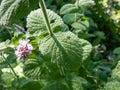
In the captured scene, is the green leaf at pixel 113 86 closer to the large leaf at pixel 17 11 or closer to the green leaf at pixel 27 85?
the green leaf at pixel 27 85

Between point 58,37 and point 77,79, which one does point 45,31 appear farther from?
point 77,79

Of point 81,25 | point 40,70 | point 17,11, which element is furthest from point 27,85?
point 81,25

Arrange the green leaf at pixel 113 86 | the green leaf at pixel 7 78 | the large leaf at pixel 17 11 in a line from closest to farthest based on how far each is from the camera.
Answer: the large leaf at pixel 17 11, the green leaf at pixel 113 86, the green leaf at pixel 7 78

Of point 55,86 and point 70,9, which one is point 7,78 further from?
point 70,9

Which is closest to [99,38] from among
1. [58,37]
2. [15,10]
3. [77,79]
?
[77,79]

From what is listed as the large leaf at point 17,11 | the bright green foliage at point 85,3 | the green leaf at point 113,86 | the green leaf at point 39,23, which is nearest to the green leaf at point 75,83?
the green leaf at point 113,86

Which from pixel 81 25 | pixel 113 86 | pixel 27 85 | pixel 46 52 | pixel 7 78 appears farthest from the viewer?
pixel 81 25

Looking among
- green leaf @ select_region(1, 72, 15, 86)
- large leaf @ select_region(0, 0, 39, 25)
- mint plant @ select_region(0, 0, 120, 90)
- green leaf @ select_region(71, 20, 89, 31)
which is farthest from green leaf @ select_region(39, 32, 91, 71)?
green leaf @ select_region(71, 20, 89, 31)

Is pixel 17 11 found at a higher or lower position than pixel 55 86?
higher

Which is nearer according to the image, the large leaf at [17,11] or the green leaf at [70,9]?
the large leaf at [17,11]
